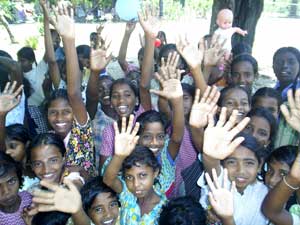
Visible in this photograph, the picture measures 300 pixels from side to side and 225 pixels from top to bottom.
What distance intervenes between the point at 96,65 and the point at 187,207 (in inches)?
51.4

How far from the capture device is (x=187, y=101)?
2.94 metres

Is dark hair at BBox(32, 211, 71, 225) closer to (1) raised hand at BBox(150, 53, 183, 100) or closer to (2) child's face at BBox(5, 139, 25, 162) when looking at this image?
(2) child's face at BBox(5, 139, 25, 162)

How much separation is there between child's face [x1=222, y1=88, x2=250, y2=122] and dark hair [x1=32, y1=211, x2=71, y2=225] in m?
1.41

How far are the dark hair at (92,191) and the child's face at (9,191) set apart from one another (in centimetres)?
38

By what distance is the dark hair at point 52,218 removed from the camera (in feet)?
6.64

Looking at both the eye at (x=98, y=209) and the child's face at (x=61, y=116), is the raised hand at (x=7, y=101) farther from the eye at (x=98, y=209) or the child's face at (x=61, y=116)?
the eye at (x=98, y=209)

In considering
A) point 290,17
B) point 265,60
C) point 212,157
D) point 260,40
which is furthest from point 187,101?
point 290,17

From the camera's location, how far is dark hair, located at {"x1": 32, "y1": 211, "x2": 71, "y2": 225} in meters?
2.03

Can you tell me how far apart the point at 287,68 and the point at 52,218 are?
2559 millimetres

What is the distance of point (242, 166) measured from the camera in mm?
2119

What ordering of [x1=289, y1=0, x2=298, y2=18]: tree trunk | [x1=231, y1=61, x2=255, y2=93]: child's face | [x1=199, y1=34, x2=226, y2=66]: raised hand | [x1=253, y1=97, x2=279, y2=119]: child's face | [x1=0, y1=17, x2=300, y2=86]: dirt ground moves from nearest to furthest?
1. [x1=253, y1=97, x2=279, y2=119]: child's face
2. [x1=199, y1=34, x2=226, y2=66]: raised hand
3. [x1=231, y1=61, x2=255, y2=93]: child's face
4. [x1=0, y1=17, x2=300, y2=86]: dirt ground
5. [x1=289, y1=0, x2=298, y2=18]: tree trunk

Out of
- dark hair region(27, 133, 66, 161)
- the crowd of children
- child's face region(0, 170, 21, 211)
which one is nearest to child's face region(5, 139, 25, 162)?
the crowd of children

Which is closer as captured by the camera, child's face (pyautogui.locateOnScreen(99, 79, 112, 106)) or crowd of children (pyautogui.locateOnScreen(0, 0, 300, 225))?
crowd of children (pyautogui.locateOnScreen(0, 0, 300, 225))

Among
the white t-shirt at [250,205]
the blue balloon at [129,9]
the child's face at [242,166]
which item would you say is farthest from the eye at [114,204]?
the blue balloon at [129,9]
